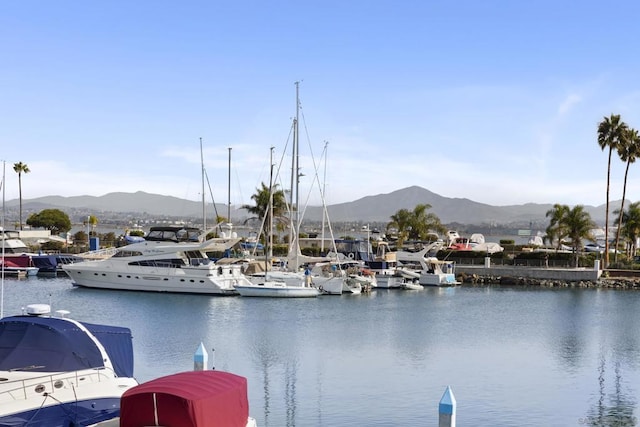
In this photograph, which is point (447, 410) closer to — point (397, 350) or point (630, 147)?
point (397, 350)

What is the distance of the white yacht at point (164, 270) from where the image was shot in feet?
188

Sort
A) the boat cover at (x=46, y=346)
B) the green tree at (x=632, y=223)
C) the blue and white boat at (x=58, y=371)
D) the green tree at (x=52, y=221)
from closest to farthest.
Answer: the blue and white boat at (x=58, y=371)
the boat cover at (x=46, y=346)
the green tree at (x=632, y=223)
the green tree at (x=52, y=221)

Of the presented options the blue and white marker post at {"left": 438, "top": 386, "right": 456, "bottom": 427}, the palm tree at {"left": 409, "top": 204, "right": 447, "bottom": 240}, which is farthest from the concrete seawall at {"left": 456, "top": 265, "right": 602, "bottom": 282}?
the blue and white marker post at {"left": 438, "top": 386, "right": 456, "bottom": 427}

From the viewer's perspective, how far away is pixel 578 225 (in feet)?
272

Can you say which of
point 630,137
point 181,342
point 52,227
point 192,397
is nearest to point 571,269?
point 630,137

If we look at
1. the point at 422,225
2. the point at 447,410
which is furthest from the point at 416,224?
the point at 447,410

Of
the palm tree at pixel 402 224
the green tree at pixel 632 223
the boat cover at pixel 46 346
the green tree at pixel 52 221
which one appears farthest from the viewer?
the green tree at pixel 52 221

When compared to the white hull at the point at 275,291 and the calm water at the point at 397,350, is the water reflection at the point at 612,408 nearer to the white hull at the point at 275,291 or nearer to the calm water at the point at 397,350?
the calm water at the point at 397,350

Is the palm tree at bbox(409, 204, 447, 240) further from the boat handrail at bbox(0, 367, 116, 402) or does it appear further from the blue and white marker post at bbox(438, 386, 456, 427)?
the blue and white marker post at bbox(438, 386, 456, 427)

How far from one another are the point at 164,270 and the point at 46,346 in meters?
41.1

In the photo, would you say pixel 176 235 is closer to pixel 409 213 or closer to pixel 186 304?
pixel 186 304

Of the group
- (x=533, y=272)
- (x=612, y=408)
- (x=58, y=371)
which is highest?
(x=58, y=371)

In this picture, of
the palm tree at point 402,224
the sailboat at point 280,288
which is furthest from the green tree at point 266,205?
the sailboat at point 280,288

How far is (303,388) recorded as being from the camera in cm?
2591
